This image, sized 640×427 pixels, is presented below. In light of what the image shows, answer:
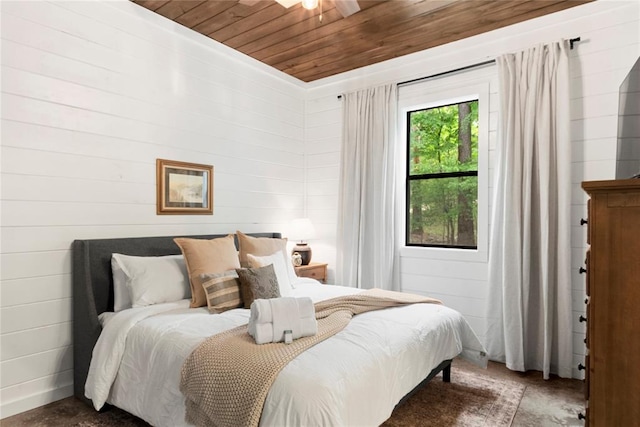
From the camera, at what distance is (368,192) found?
414 centimetres

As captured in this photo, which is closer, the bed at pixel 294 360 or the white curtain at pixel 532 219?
the bed at pixel 294 360

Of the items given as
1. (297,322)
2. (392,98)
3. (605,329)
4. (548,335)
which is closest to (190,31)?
(392,98)

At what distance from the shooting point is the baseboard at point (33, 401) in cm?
241

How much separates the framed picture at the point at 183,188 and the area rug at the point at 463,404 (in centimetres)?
A: 234

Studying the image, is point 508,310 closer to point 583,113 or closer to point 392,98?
point 583,113

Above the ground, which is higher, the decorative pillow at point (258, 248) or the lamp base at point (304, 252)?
the decorative pillow at point (258, 248)

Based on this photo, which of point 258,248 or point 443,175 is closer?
point 258,248

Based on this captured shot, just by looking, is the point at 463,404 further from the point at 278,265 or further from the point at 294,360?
the point at 278,265

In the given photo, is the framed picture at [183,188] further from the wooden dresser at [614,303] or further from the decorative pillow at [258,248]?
the wooden dresser at [614,303]

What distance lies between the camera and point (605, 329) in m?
1.56

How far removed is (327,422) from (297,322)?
1.89 feet

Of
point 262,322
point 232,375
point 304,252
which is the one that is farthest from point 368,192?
point 232,375

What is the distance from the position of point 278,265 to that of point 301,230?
1.14m

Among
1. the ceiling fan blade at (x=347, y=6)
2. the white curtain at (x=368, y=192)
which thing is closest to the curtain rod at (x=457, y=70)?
the white curtain at (x=368, y=192)
